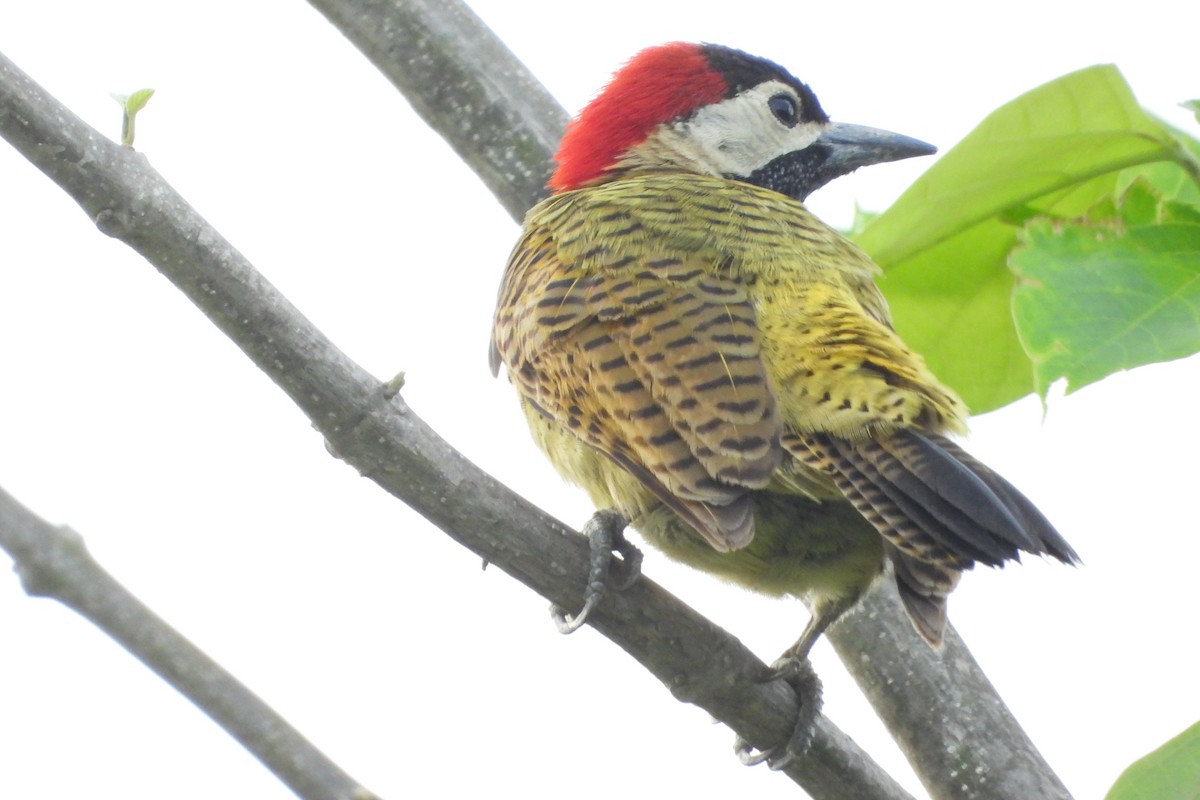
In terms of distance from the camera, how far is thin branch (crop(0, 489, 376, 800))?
1.17m

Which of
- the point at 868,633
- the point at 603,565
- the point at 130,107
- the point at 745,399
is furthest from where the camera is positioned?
the point at 868,633

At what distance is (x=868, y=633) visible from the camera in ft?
11.5

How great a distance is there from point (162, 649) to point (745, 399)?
191cm

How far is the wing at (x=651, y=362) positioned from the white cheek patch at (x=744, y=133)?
0.87 metres

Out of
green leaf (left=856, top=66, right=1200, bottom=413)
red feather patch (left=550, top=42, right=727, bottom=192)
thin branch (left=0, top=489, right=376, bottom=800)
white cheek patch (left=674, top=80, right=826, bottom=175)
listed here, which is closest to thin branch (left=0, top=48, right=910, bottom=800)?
green leaf (left=856, top=66, right=1200, bottom=413)

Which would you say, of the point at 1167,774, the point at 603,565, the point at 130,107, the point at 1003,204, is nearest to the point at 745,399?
the point at 603,565

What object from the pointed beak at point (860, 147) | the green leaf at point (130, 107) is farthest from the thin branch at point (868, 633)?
the green leaf at point (130, 107)

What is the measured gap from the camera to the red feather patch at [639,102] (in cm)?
438

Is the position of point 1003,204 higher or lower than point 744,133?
lower

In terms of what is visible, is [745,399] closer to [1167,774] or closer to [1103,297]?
[1103,297]

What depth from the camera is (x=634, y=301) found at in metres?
3.34

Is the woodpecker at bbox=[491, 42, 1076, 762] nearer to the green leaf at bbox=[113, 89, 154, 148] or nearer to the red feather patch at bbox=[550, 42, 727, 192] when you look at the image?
the red feather patch at bbox=[550, 42, 727, 192]

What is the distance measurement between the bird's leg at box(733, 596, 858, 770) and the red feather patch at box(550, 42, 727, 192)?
155cm

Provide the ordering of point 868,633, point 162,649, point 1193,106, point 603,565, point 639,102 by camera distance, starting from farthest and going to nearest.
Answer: point 639,102 → point 868,633 → point 603,565 → point 1193,106 → point 162,649
